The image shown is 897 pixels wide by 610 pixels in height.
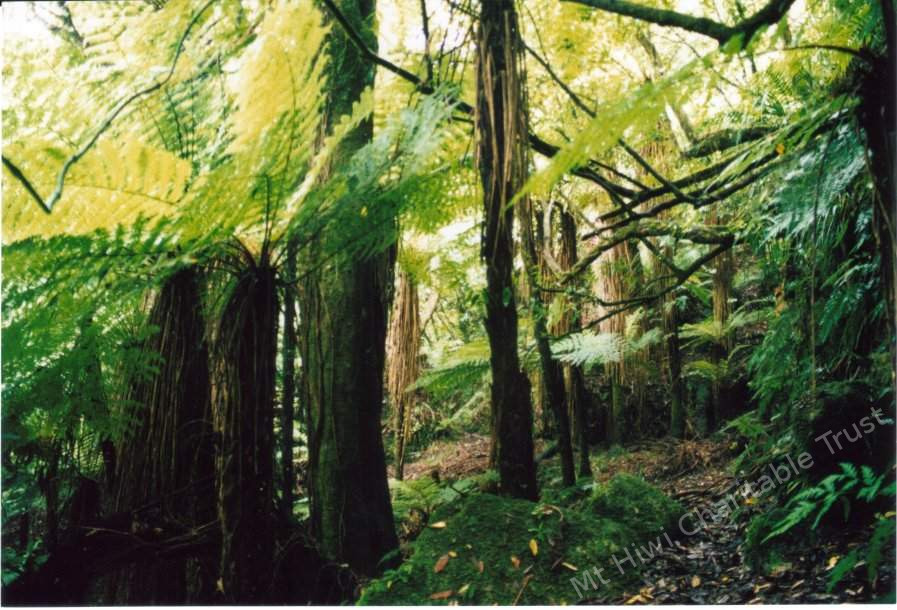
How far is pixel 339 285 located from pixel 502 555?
1.34 metres

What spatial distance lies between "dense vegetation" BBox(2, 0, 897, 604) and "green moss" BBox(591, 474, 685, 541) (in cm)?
2

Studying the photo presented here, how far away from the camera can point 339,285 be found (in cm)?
257

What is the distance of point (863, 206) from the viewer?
6.57ft

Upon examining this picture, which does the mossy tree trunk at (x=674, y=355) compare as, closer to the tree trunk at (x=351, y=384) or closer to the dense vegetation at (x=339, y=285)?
the dense vegetation at (x=339, y=285)

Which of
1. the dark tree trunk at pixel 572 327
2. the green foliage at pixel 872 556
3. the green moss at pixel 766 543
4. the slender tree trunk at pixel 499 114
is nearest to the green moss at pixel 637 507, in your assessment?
the green moss at pixel 766 543

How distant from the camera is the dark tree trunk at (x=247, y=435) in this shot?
1.37 metres

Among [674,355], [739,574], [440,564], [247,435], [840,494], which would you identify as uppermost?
[674,355]

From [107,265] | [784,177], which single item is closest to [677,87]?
[784,177]

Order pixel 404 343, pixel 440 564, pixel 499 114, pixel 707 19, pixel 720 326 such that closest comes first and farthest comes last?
pixel 707 19 → pixel 499 114 → pixel 440 564 → pixel 404 343 → pixel 720 326

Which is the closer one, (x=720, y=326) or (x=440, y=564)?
(x=440, y=564)

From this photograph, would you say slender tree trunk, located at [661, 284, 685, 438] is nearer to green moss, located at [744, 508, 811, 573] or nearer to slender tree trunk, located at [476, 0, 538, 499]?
green moss, located at [744, 508, 811, 573]

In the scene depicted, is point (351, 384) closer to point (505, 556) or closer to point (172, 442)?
point (172, 442)

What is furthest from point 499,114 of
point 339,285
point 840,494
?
point 840,494

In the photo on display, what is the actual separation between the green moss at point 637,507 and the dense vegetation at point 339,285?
2 cm
